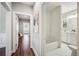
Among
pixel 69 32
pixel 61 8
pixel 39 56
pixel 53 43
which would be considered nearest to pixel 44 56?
pixel 39 56

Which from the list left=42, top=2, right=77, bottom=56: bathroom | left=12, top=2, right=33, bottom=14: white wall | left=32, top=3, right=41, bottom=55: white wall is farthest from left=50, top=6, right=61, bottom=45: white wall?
left=12, top=2, right=33, bottom=14: white wall

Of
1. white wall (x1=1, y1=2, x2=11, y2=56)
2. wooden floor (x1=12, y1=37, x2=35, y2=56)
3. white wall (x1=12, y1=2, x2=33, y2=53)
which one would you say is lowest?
wooden floor (x1=12, y1=37, x2=35, y2=56)

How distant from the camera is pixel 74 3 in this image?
3.82 ft

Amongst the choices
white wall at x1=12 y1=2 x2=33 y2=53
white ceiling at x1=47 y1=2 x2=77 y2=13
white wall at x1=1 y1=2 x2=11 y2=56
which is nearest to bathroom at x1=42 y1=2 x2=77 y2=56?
white ceiling at x1=47 y1=2 x2=77 y2=13

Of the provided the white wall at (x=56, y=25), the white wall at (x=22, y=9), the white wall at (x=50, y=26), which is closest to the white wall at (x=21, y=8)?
the white wall at (x=22, y=9)

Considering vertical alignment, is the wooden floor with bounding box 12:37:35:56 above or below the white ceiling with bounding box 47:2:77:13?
below

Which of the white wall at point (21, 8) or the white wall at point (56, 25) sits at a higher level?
the white wall at point (21, 8)

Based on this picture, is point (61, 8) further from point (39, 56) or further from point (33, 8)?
point (39, 56)

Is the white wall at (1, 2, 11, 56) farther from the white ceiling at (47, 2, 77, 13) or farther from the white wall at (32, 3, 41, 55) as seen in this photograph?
the white ceiling at (47, 2, 77, 13)

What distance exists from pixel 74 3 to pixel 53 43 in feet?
1.94

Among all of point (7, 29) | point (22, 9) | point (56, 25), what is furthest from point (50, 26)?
point (7, 29)

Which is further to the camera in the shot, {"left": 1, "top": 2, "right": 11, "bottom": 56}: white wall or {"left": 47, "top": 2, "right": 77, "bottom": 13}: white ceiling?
{"left": 1, "top": 2, "right": 11, "bottom": 56}: white wall

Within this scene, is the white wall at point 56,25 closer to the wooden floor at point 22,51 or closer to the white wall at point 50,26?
the white wall at point 50,26

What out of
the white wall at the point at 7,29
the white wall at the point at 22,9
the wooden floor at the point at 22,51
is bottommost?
the wooden floor at the point at 22,51
